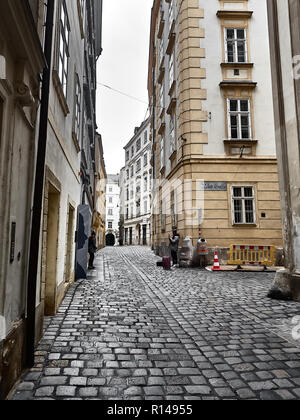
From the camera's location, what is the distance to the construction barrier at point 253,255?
12.3 meters

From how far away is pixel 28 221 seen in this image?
349 cm

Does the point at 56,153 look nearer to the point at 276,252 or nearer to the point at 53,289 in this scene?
the point at 53,289

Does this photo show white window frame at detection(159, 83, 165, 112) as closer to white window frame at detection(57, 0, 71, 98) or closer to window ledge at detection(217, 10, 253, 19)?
window ledge at detection(217, 10, 253, 19)

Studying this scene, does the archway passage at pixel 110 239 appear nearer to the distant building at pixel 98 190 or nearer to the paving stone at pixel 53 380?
the distant building at pixel 98 190

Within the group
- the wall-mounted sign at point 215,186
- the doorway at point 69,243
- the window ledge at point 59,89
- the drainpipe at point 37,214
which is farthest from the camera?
the wall-mounted sign at point 215,186

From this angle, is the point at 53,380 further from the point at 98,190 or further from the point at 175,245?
the point at 98,190

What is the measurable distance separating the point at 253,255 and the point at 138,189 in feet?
116

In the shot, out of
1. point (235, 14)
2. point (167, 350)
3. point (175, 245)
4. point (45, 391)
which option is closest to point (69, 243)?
point (167, 350)

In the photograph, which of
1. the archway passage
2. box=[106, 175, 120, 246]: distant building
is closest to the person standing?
box=[106, 175, 120, 246]: distant building

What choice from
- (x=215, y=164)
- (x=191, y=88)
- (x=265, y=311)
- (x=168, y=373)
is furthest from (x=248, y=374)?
(x=191, y=88)

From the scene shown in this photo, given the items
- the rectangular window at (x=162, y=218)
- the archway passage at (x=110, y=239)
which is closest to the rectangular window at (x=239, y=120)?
the rectangular window at (x=162, y=218)

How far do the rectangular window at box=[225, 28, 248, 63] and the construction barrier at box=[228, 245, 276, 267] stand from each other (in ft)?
30.3

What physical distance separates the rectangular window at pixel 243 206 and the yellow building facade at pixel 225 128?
0.04 meters

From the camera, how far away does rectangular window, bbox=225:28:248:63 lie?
598 inches
